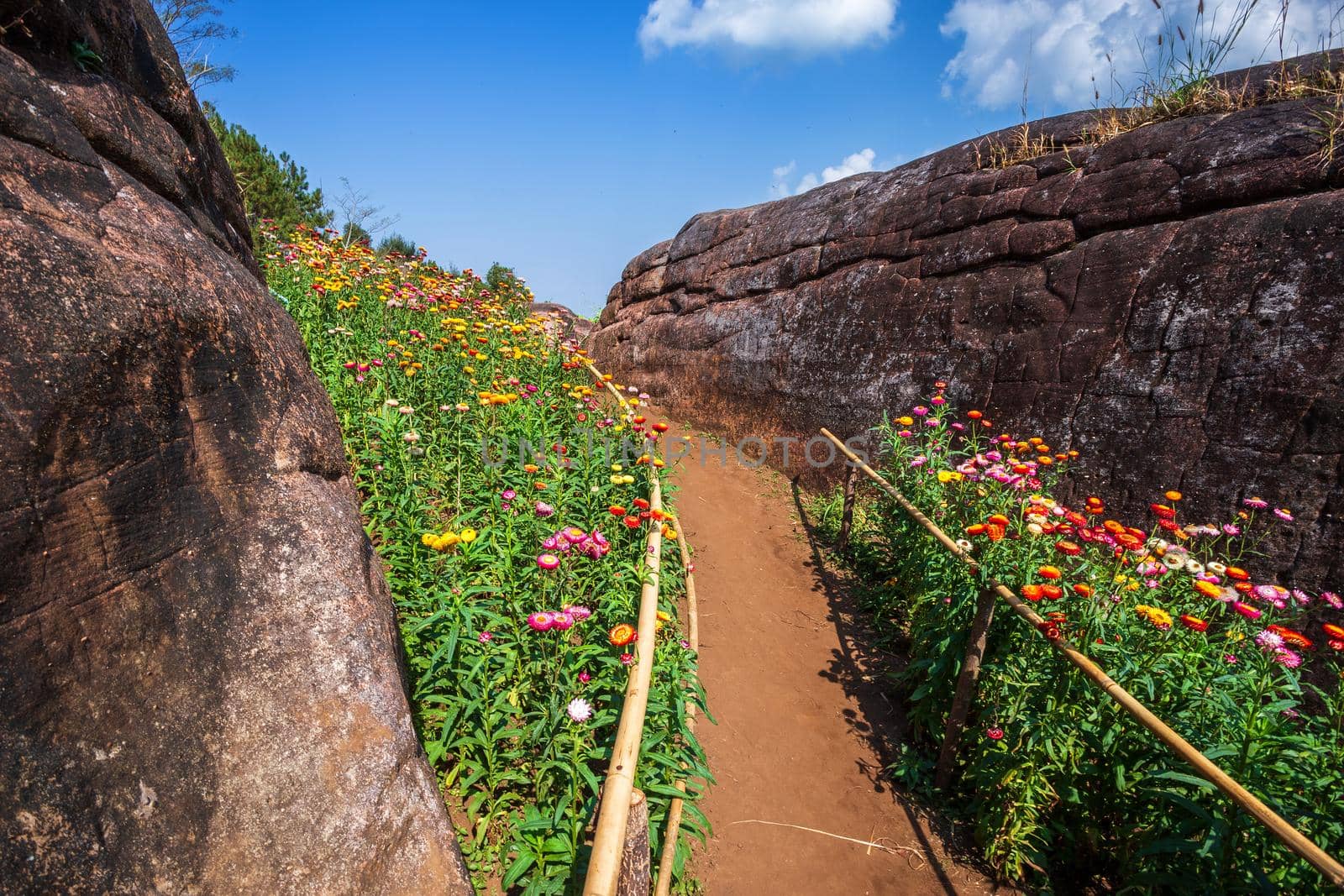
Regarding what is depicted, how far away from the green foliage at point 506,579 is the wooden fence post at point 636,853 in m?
0.24

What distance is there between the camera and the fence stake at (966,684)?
323cm

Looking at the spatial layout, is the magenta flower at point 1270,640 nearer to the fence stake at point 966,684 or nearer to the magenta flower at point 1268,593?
the magenta flower at point 1268,593

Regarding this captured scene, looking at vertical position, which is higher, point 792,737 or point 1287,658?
point 1287,658

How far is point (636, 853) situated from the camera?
193 cm

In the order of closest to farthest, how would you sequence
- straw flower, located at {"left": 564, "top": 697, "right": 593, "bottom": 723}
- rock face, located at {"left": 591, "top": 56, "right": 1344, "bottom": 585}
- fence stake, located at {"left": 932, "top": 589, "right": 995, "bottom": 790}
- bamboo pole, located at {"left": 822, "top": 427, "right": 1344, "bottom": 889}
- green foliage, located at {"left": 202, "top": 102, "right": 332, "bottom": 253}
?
bamboo pole, located at {"left": 822, "top": 427, "right": 1344, "bottom": 889} → straw flower, located at {"left": 564, "top": 697, "right": 593, "bottom": 723} → fence stake, located at {"left": 932, "top": 589, "right": 995, "bottom": 790} → rock face, located at {"left": 591, "top": 56, "right": 1344, "bottom": 585} → green foliage, located at {"left": 202, "top": 102, "right": 332, "bottom": 253}

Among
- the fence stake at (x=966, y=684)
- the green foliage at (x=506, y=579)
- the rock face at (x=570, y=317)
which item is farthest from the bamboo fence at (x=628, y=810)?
the rock face at (x=570, y=317)

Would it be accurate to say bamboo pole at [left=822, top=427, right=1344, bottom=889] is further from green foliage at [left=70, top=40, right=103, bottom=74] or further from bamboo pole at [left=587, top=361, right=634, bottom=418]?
green foliage at [left=70, top=40, right=103, bottom=74]

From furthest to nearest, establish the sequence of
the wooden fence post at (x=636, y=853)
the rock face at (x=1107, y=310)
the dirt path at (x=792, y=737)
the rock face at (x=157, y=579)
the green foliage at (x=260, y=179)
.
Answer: the green foliage at (x=260, y=179) < the rock face at (x=1107, y=310) < the dirt path at (x=792, y=737) < the wooden fence post at (x=636, y=853) < the rock face at (x=157, y=579)

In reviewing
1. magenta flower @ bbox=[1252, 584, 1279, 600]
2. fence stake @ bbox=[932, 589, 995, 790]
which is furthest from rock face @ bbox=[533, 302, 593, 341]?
magenta flower @ bbox=[1252, 584, 1279, 600]

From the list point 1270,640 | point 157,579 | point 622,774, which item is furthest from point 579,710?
point 1270,640

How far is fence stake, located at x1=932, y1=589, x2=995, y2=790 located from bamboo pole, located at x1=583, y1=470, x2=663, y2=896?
1.83 metres

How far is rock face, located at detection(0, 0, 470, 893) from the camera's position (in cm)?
137

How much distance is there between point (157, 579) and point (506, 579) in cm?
156

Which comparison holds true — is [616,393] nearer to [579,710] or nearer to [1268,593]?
[579,710]
